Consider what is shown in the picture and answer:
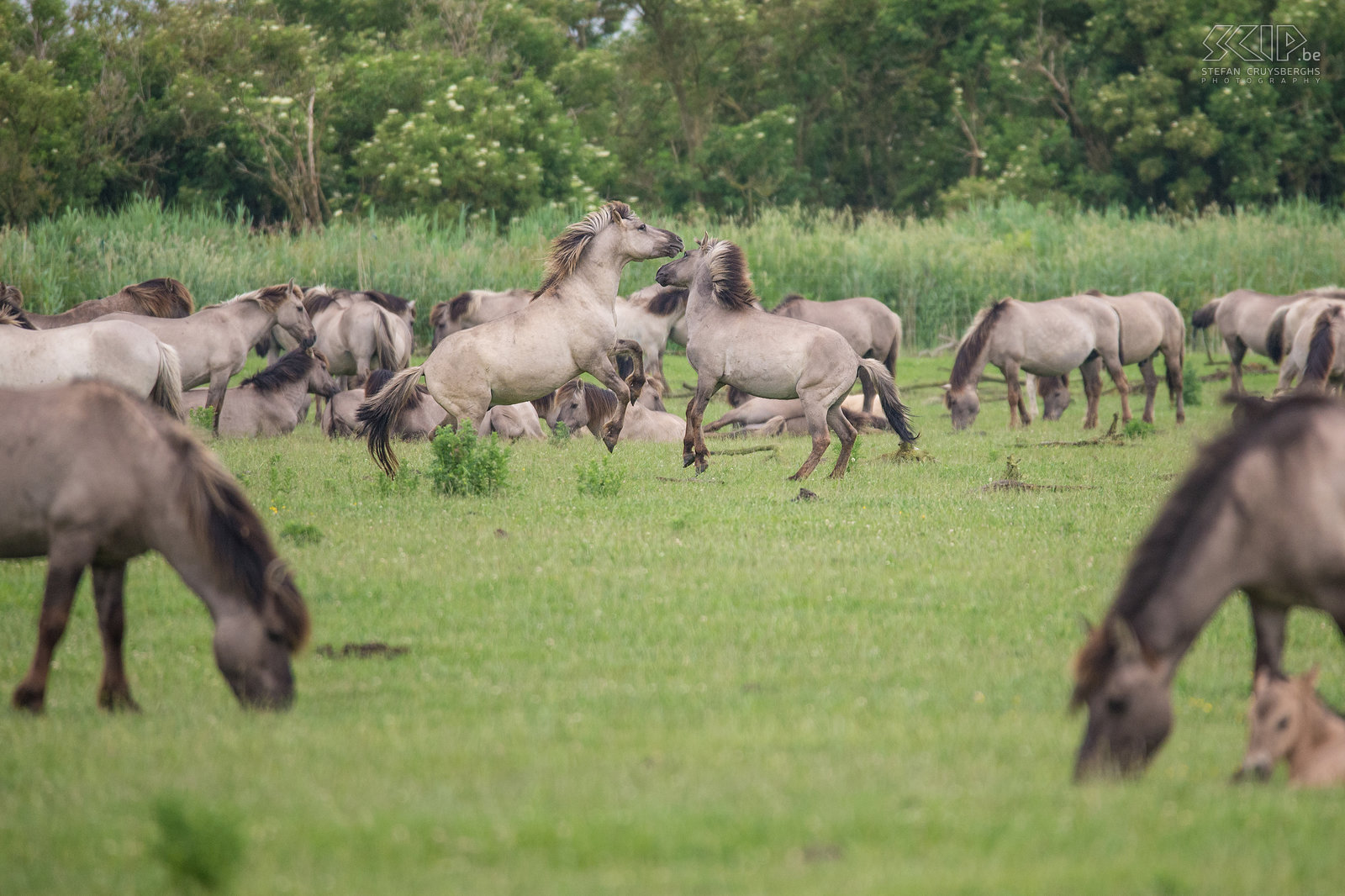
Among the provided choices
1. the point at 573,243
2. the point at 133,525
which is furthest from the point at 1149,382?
the point at 133,525

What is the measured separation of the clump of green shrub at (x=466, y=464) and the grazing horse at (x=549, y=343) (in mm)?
722

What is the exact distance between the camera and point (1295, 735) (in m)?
4.61

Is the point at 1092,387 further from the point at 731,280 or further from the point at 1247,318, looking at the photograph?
the point at 731,280

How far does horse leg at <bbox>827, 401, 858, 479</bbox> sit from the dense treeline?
27453 millimetres

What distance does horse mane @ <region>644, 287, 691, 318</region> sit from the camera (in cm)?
2178

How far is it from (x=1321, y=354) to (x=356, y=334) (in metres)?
13.6

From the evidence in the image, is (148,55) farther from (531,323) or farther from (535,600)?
(535,600)

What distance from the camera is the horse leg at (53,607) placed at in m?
5.46

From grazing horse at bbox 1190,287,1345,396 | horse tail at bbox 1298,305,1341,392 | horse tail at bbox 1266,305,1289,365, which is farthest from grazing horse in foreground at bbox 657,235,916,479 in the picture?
grazing horse at bbox 1190,287,1345,396

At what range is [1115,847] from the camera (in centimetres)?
393

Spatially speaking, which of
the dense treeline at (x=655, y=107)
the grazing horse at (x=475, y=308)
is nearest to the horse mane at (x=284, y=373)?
the grazing horse at (x=475, y=308)

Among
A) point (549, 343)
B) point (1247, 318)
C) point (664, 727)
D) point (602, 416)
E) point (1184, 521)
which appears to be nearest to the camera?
point (1184, 521)

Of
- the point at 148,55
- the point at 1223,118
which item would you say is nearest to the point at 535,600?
the point at 148,55

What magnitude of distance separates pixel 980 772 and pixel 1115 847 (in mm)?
817
